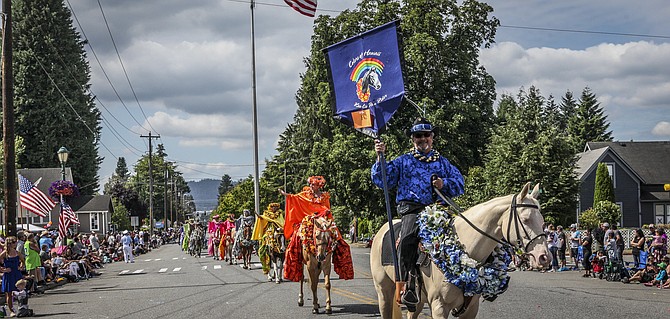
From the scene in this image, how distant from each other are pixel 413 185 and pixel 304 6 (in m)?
15.9

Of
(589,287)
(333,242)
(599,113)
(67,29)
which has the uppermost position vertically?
(67,29)

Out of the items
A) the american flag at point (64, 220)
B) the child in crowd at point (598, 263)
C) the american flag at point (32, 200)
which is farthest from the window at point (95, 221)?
the child in crowd at point (598, 263)

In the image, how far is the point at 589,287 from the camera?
20531 millimetres

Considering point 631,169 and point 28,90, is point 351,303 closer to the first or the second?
point 631,169

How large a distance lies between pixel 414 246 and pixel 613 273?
17.5 m

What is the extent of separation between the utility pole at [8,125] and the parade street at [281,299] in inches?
105

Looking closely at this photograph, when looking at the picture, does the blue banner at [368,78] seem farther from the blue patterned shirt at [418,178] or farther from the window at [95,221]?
the window at [95,221]

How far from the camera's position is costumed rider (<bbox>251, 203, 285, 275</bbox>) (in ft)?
70.4

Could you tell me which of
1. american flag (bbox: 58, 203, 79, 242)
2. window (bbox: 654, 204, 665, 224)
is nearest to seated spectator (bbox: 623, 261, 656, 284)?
american flag (bbox: 58, 203, 79, 242)

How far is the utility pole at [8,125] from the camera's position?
2102 centimetres

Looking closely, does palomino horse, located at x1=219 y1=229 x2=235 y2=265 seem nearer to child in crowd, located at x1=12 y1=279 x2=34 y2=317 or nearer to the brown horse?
the brown horse

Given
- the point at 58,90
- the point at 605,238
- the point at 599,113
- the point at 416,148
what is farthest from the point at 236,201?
the point at 416,148

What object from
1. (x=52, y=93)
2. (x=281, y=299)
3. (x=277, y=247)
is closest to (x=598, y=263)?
(x=277, y=247)

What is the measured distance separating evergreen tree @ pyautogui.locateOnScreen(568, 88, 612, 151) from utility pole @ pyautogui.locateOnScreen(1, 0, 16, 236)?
242 ft
